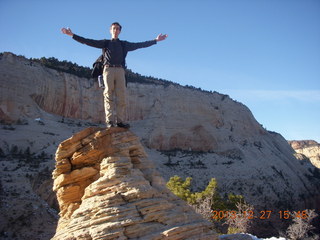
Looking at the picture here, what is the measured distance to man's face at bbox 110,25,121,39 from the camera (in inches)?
264

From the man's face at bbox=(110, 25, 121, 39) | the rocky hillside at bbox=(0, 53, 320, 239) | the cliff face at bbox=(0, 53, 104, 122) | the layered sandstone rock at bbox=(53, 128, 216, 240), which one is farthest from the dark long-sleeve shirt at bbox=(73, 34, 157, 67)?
the cliff face at bbox=(0, 53, 104, 122)

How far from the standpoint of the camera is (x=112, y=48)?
6.60 m

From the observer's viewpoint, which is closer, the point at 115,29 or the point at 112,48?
the point at 112,48

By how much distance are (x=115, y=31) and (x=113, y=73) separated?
3.11ft

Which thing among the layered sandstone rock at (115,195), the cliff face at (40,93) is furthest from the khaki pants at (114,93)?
the cliff face at (40,93)

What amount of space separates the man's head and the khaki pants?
2.51 ft

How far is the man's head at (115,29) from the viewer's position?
6688 mm

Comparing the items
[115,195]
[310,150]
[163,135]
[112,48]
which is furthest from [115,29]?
[310,150]

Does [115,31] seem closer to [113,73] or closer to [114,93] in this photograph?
[113,73]

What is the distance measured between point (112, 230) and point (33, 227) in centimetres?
1607

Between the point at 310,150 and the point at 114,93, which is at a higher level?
the point at 310,150

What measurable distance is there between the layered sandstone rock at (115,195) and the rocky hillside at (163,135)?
53.6 feet
